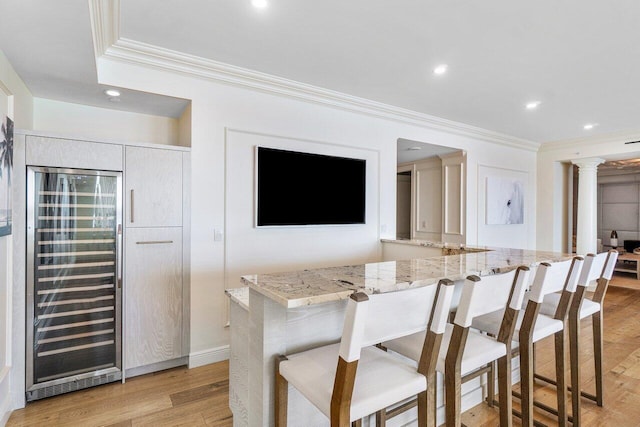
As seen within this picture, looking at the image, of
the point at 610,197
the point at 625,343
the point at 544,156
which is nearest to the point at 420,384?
the point at 625,343

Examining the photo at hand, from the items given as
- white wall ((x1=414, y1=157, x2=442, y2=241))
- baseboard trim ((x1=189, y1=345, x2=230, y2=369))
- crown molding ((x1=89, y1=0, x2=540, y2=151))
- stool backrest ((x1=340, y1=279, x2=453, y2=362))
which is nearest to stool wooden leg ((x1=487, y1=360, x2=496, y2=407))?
stool backrest ((x1=340, y1=279, x2=453, y2=362))

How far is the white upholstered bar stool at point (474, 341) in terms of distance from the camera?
1286 mm

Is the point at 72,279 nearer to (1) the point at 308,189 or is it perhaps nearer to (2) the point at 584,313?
(1) the point at 308,189

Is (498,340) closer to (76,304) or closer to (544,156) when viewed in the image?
(76,304)

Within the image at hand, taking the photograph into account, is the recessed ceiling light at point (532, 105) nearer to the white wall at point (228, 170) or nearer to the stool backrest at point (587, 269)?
the white wall at point (228, 170)

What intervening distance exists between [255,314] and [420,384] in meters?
0.70

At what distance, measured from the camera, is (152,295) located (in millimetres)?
2637

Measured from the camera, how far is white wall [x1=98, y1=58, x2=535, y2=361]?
9.18ft

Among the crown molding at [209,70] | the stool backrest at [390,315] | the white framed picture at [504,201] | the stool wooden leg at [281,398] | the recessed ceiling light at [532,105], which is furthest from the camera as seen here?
the white framed picture at [504,201]

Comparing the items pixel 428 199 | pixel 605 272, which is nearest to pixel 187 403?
pixel 605 272

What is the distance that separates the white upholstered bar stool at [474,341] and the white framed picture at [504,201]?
160 inches

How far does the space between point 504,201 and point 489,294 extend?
4641mm

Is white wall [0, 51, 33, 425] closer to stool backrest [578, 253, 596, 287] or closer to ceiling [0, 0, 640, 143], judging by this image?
ceiling [0, 0, 640, 143]

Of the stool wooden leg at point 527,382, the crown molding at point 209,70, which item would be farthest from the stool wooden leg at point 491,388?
the crown molding at point 209,70
